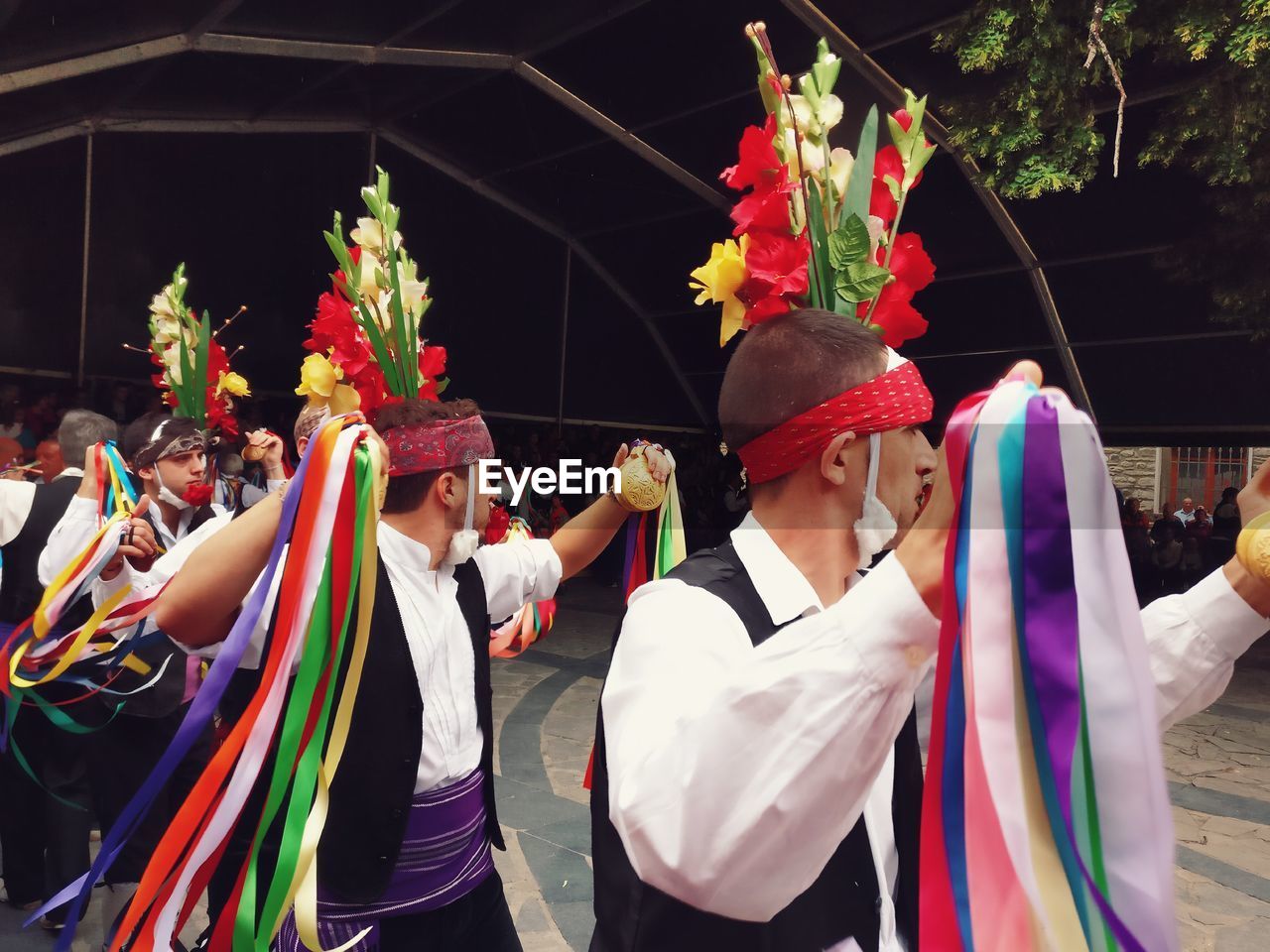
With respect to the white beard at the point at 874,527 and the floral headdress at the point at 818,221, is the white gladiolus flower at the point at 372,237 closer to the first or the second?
the floral headdress at the point at 818,221

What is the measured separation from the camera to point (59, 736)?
3.55 meters

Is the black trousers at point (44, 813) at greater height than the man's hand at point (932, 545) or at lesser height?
lesser

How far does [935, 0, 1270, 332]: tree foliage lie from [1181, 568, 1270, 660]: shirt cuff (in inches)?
227

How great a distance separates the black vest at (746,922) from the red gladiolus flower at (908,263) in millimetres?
542

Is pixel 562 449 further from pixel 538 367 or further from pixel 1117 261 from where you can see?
pixel 1117 261

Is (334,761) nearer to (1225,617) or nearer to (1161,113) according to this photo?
(1225,617)

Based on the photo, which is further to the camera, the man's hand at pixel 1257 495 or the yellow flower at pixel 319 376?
the yellow flower at pixel 319 376

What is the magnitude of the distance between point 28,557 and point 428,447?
82.4 inches

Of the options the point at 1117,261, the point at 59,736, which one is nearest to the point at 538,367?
the point at 1117,261

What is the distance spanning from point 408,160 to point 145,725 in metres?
11.0

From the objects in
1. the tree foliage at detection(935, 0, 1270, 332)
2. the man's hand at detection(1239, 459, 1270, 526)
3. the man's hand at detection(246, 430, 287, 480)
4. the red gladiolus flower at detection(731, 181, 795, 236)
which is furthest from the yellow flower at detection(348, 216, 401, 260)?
the tree foliage at detection(935, 0, 1270, 332)

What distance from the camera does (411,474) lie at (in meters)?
2.29

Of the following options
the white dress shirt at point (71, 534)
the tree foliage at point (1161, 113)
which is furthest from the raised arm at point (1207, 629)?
the tree foliage at point (1161, 113)

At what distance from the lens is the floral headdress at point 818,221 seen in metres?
1.39
